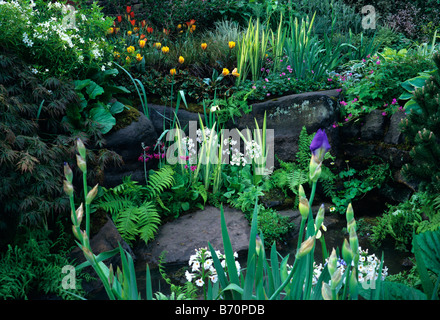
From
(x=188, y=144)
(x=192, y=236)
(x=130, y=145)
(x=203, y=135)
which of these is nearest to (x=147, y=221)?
(x=192, y=236)

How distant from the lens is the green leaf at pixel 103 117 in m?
3.62

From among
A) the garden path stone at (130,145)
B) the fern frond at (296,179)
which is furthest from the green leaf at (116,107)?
the fern frond at (296,179)

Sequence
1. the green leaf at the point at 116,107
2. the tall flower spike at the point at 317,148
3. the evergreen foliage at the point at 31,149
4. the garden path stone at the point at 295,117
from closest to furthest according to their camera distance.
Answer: the tall flower spike at the point at 317,148, the evergreen foliage at the point at 31,149, the green leaf at the point at 116,107, the garden path stone at the point at 295,117

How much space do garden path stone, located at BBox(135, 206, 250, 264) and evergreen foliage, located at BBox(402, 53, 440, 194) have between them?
1.66 metres

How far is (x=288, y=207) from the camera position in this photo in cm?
412

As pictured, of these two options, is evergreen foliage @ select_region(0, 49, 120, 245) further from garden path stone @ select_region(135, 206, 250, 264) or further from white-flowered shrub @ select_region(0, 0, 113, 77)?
garden path stone @ select_region(135, 206, 250, 264)

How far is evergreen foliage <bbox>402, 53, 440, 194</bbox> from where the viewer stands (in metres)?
→ 2.79

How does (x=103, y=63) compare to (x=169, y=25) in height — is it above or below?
below

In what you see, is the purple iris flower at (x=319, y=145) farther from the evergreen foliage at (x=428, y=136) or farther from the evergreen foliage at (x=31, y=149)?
the evergreen foliage at (x=31, y=149)

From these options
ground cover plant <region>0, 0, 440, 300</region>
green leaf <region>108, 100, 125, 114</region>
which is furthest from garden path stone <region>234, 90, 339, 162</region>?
green leaf <region>108, 100, 125, 114</region>

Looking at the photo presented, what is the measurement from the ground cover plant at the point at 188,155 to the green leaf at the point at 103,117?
1 centimetres
